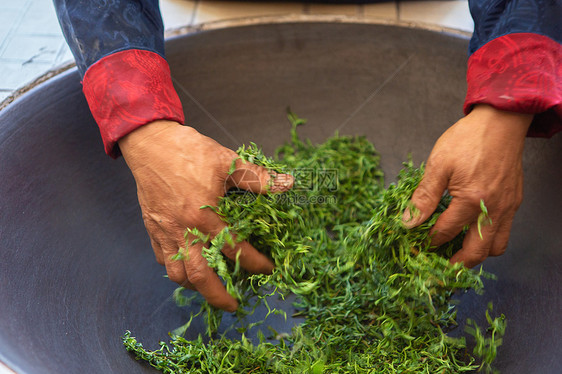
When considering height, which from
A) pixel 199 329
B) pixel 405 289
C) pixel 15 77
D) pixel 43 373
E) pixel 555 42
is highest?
pixel 555 42

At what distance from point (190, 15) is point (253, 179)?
0.94 metres

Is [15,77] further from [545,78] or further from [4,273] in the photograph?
[545,78]

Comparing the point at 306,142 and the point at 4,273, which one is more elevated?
the point at 4,273

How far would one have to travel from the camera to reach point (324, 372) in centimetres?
101

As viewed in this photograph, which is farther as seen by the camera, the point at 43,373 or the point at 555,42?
the point at 555,42

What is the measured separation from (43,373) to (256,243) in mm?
507

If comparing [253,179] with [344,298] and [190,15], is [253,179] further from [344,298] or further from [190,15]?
[190,15]

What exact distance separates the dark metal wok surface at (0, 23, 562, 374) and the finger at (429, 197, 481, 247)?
0.25 meters

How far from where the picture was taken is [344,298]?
3.73 ft

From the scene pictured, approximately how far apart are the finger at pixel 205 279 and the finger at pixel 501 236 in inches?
24.6

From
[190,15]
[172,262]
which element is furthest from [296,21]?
[172,262]

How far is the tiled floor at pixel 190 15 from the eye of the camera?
5.25 feet

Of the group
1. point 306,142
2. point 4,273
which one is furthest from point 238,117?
point 4,273

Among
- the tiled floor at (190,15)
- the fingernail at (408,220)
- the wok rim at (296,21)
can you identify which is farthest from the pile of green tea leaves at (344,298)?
the tiled floor at (190,15)
